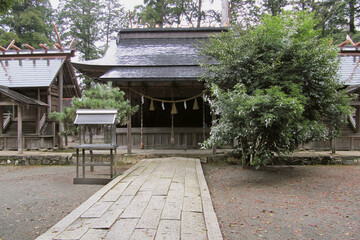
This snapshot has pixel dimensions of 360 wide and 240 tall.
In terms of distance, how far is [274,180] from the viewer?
284 inches

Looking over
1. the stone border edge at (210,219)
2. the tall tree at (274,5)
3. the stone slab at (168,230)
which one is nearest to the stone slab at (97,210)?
the stone slab at (168,230)

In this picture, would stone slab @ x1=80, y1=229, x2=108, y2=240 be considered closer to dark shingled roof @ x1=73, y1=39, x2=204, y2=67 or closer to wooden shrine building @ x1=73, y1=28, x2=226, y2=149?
wooden shrine building @ x1=73, y1=28, x2=226, y2=149

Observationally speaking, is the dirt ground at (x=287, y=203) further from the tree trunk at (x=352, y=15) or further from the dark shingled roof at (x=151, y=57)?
the tree trunk at (x=352, y=15)

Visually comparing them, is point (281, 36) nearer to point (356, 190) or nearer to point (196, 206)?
point (356, 190)

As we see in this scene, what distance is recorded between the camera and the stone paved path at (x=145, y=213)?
3.24m

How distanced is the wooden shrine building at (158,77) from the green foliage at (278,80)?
2.31 m

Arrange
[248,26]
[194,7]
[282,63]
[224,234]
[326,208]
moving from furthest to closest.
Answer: [194,7]
[248,26]
[282,63]
[326,208]
[224,234]

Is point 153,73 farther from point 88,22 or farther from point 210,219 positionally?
point 88,22

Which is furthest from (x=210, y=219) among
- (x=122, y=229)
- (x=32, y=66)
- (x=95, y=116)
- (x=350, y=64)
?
(x=32, y=66)

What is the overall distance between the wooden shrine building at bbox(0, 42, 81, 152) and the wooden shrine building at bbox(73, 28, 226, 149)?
2.85 m

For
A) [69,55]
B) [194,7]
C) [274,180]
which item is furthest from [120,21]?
[274,180]

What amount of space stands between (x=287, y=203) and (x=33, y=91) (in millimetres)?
13234

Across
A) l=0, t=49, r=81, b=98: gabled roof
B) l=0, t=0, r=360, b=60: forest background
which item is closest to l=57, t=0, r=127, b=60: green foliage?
l=0, t=0, r=360, b=60: forest background

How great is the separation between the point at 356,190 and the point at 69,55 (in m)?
14.1
